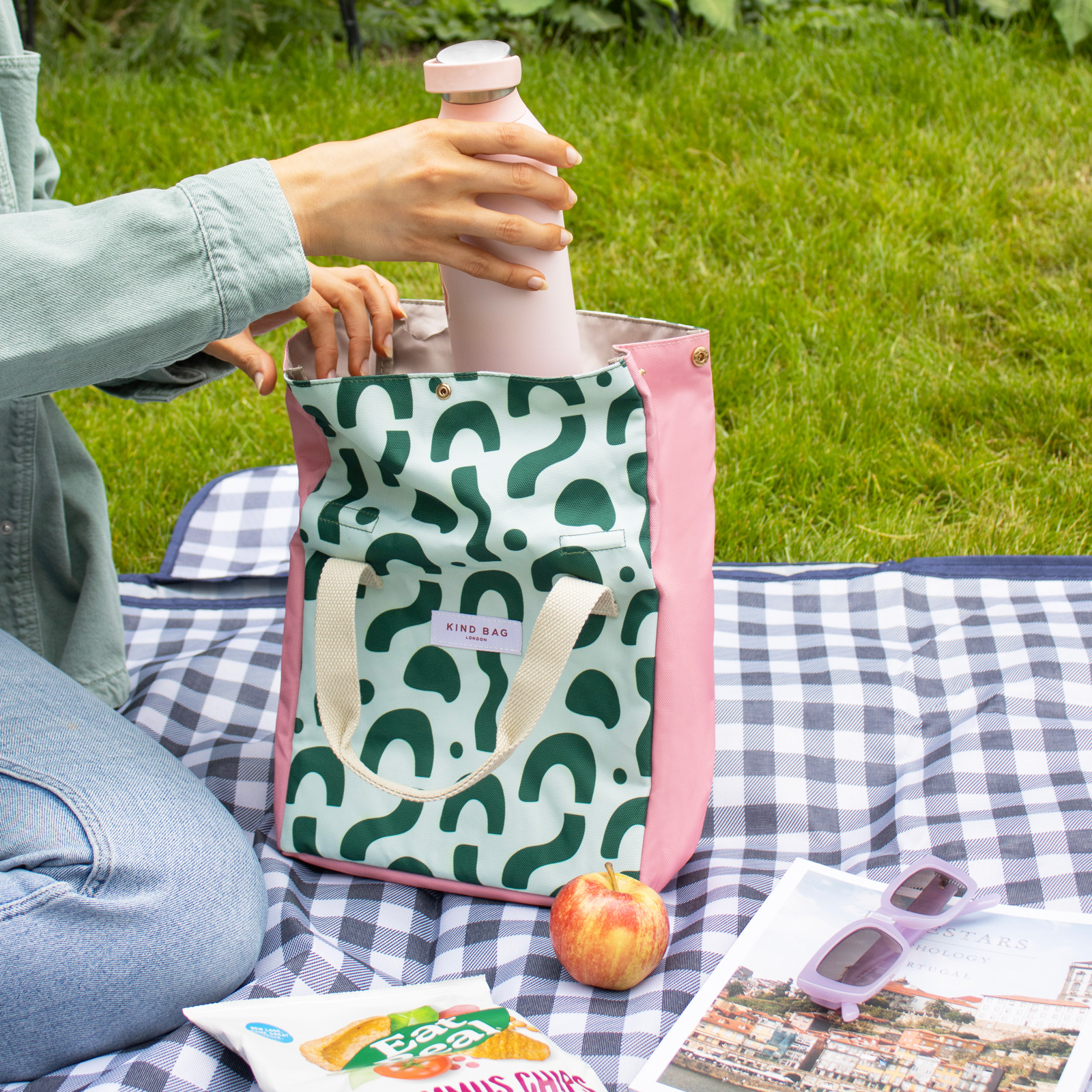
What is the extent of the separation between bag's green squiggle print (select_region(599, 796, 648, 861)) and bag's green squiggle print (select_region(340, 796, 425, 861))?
223 mm

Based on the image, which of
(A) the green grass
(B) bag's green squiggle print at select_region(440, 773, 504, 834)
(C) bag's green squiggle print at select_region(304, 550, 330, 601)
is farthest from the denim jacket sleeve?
(A) the green grass

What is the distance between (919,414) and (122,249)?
1.62 metres

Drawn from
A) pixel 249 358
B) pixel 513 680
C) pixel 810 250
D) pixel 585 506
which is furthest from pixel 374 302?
pixel 810 250

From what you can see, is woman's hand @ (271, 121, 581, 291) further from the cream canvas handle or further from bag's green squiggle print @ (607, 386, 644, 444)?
the cream canvas handle

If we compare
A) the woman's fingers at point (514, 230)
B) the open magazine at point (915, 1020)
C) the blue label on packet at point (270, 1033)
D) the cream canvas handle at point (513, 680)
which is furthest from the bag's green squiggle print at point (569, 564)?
the blue label on packet at point (270, 1033)

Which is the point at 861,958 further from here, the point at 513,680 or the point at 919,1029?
the point at 513,680

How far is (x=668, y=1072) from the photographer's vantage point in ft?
3.59

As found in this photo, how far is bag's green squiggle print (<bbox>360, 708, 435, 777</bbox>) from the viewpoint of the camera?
53.6 inches

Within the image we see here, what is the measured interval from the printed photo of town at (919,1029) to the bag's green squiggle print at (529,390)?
24.4 inches

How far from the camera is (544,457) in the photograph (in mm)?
1254

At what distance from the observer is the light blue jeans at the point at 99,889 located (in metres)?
1.09

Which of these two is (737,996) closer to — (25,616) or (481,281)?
(481,281)

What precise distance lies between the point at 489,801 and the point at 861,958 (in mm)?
438

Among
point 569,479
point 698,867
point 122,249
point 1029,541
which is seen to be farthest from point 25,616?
point 1029,541
